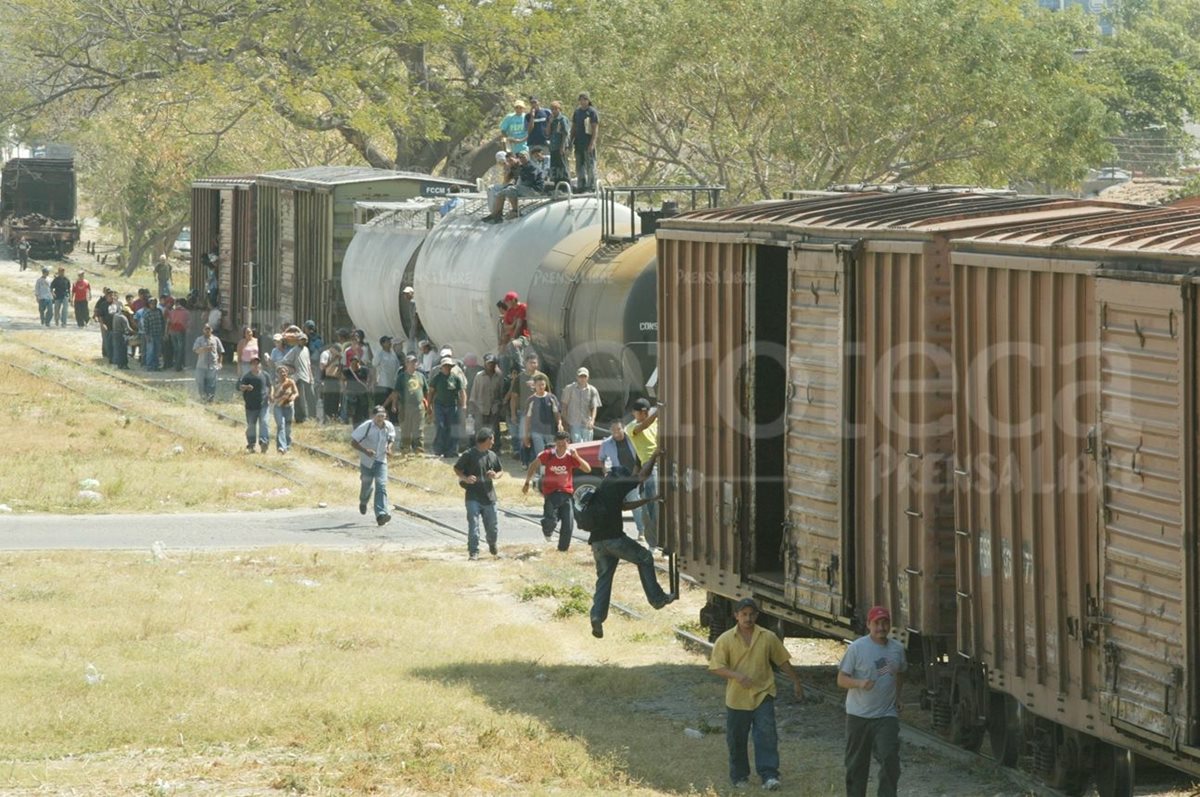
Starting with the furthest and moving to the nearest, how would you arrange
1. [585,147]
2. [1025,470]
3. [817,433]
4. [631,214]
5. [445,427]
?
[585,147] → [445,427] → [631,214] → [817,433] → [1025,470]

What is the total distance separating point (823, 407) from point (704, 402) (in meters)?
1.93

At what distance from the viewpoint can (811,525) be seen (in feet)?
43.4

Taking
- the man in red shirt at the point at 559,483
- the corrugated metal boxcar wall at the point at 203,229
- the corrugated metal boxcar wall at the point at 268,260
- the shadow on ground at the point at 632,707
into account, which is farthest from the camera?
the corrugated metal boxcar wall at the point at 203,229

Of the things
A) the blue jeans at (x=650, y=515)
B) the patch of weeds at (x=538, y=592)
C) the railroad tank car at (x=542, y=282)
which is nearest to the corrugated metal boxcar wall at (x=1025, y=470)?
the blue jeans at (x=650, y=515)

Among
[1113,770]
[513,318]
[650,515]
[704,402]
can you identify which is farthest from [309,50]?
[1113,770]

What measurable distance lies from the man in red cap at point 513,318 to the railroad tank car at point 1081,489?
1467cm

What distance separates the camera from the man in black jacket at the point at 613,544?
50.1 feet

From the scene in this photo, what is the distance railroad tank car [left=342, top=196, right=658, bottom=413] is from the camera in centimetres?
2383

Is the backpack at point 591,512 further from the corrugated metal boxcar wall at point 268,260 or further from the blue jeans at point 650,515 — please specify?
the corrugated metal boxcar wall at point 268,260

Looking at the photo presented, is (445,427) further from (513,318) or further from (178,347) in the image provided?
(178,347)

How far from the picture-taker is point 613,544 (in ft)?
50.2

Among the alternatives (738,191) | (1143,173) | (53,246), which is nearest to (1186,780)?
(738,191)

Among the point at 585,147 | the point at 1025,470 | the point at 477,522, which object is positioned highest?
the point at 585,147

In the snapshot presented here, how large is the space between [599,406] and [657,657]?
835cm
